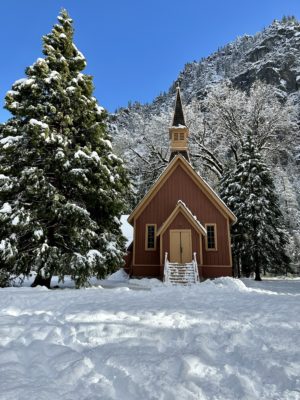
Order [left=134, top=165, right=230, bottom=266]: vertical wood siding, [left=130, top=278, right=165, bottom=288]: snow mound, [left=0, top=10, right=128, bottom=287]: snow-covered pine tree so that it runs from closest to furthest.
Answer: [left=0, top=10, right=128, bottom=287]: snow-covered pine tree
[left=130, top=278, right=165, bottom=288]: snow mound
[left=134, top=165, right=230, bottom=266]: vertical wood siding

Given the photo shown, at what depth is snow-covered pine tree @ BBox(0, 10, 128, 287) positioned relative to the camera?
36.7ft

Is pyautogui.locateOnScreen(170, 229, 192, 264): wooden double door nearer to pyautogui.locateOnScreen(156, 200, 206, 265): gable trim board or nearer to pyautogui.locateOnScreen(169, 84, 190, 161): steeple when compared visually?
pyautogui.locateOnScreen(156, 200, 206, 265): gable trim board

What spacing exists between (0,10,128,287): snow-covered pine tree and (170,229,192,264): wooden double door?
19.0 ft

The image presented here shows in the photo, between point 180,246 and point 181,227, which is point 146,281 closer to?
point 180,246

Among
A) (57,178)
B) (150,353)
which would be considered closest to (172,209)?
(57,178)

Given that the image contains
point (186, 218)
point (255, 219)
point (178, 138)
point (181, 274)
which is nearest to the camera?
point (181, 274)

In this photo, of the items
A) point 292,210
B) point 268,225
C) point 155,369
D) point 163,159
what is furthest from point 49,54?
point 292,210

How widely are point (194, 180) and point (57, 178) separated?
1034 centimetres

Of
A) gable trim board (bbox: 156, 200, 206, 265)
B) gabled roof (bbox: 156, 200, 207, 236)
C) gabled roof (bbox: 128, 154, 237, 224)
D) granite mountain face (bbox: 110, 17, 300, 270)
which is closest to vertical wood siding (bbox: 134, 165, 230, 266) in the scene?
gabled roof (bbox: 128, 154, 237, 224)

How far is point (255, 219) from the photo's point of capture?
22.5m

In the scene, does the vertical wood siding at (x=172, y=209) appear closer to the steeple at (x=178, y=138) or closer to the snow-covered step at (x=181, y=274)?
the snow-covered step at (x=181, y=274)

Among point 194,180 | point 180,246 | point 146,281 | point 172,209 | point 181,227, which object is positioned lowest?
point 146,281

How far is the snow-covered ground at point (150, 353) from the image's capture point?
10.3 feet

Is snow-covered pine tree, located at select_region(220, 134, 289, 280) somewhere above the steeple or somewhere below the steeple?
below
